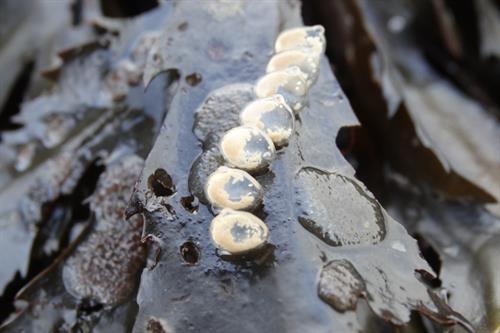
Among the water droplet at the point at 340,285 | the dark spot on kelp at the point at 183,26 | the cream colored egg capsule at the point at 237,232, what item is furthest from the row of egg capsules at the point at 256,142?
the dark spot on kelp at the point at 183,26

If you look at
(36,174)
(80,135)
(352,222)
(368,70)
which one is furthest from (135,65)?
(352,222)

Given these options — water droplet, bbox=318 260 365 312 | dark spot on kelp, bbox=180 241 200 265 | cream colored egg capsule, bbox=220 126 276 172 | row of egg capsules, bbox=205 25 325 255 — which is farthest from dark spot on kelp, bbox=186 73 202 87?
water droplet, bbox=318 260 365 312

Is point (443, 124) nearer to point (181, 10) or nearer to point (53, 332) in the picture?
point (181, 10)

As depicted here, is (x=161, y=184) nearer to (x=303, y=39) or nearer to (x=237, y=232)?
(x=237, y=232)

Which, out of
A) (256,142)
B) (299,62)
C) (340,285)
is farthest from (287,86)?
(340,285)

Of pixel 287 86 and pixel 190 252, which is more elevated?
pixel 287 86

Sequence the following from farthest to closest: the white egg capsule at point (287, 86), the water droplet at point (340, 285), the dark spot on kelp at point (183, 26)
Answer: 1. the dark spot on kelp at point (183, 26)
2. the white egg capsule at point (287, 86)
3. the water droplet at point (340, 285)

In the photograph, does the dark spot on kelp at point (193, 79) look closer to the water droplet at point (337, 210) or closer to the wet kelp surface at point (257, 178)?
the wet kelp surface at point (257, 178)
